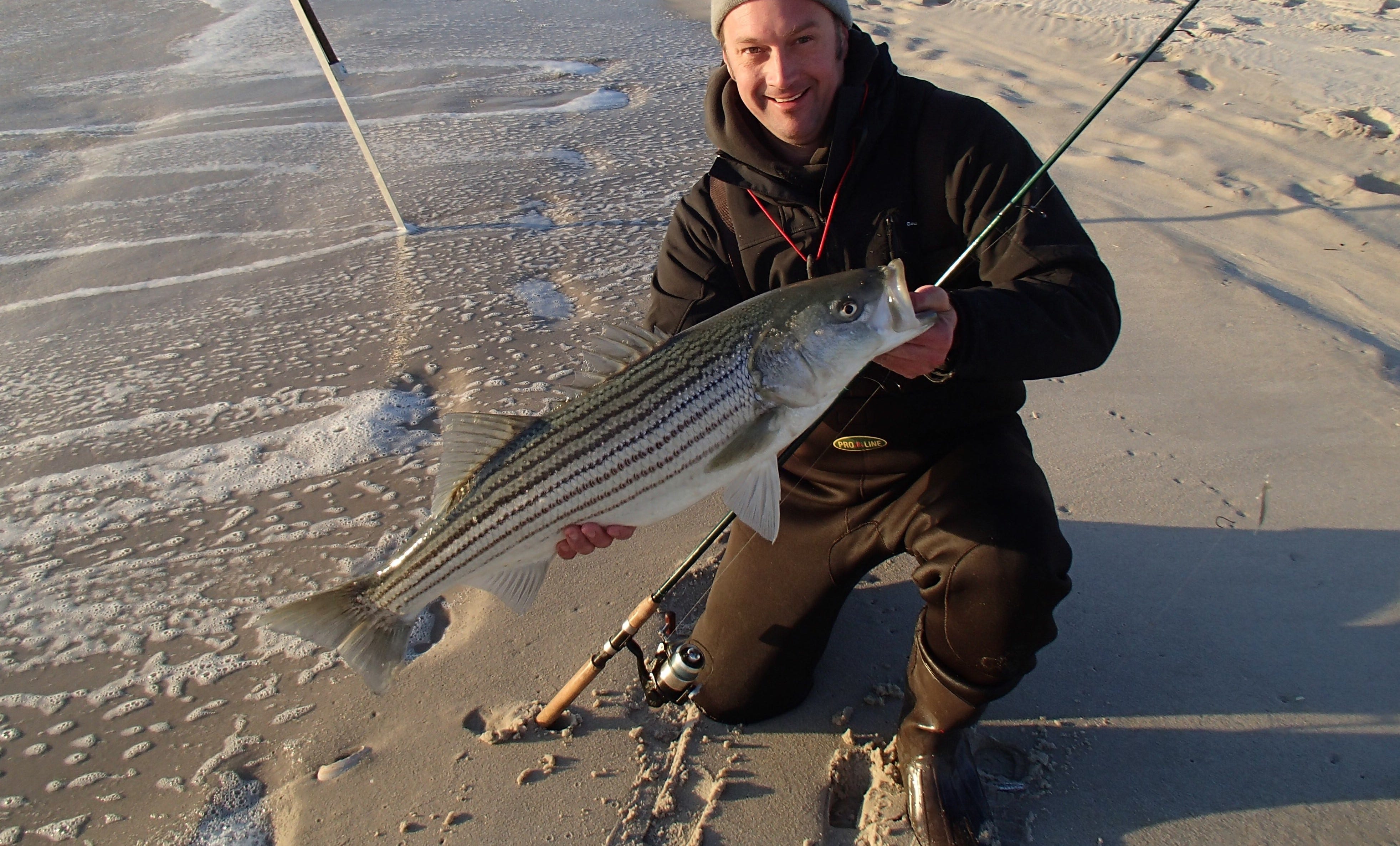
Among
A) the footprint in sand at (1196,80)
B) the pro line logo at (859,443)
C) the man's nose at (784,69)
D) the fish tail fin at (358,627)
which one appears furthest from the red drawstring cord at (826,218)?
the footprint in sand at (1196,80)

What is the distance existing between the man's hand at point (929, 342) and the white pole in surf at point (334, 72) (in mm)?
6346

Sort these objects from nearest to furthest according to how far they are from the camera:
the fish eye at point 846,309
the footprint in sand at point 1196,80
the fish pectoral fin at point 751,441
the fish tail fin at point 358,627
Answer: the fish eye at point 846,309, the fish pectoral fin at point 751,441, the fish tail fin at point 358,627, the footprint in sand at point 1196,80

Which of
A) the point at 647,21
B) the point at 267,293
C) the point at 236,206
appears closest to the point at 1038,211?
the point at 267,293

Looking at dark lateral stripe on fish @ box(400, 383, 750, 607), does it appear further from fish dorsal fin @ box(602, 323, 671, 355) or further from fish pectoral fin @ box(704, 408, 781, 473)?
fish dorsal fin @ box(602, 323, 671, 355)

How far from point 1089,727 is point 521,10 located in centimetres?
1778

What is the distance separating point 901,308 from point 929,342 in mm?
175

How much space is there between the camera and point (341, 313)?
259 inches

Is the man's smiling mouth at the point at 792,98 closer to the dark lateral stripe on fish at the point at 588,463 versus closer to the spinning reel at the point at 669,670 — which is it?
the dark lateral stripe on fish at the point at 588,463

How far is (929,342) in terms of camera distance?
107 inches

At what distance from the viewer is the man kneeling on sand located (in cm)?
287

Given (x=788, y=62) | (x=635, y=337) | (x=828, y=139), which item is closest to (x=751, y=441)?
(x=635, y=337)

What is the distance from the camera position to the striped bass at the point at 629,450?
2814 mm

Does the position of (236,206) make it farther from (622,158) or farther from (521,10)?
(521,10)

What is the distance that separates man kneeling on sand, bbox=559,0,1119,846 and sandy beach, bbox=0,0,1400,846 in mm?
334
